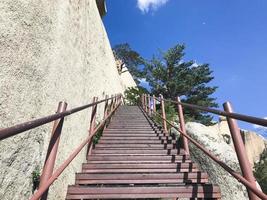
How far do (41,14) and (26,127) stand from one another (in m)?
1.90

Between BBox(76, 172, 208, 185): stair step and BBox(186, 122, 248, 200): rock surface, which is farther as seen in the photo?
BBox(186, 122, 248, 200): rock surface

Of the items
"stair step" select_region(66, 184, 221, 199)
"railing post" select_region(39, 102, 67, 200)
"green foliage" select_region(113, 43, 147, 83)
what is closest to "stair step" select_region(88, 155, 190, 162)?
"stair step" select_region(66, 184, 221, 199)

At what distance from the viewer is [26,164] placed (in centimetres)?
226

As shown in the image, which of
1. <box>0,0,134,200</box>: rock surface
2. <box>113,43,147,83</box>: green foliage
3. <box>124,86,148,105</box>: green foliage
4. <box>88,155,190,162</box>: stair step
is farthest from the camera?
<box>113,43,147,83</box>: green foliage

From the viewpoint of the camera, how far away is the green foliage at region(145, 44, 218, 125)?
21000 mm

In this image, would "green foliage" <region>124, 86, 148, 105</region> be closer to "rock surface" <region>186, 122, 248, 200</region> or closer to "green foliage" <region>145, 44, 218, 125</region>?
"green foliage" <region>145, 44, 218, 125</region>

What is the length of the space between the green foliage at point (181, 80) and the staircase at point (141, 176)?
1656cm

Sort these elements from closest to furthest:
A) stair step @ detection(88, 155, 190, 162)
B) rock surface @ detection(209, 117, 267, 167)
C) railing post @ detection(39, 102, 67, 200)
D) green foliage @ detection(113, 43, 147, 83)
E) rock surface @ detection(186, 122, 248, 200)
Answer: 1. railing post @ detection(39, 102, 67, 200)
2. stair step @ detection(88, 155, 190, 162)
3. rock surface @ detection(186, 122, 248, 200)
4. rock surface @ detection(209, 117, 267, 167)
5. green foliage @ detection(113, 43, 147, 83)

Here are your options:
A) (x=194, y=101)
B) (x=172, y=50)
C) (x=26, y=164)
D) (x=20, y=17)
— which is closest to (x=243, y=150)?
(x=26, y=164)

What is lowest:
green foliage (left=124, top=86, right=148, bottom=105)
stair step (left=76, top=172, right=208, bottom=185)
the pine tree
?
stair step (left=76, top=172, right=208, bottom=185)

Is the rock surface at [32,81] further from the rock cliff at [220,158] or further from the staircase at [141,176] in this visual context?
the rock cliff at [220,158]

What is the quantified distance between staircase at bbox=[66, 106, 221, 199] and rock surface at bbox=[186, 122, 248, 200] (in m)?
0.64

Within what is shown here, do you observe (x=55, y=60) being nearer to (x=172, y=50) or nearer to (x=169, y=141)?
(x=169, y=141)

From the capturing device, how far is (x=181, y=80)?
21.6m
